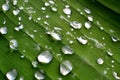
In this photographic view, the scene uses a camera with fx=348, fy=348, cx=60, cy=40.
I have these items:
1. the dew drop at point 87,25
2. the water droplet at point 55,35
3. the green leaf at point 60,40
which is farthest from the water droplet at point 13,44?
the dew drop at point 87,25

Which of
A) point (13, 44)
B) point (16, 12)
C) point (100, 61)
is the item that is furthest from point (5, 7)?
point (100, 61)

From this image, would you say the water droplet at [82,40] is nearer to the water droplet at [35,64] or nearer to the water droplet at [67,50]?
the water droplet at [67,50]

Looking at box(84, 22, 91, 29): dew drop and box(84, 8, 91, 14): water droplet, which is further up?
box(84, 8, 91, 14): water droplet

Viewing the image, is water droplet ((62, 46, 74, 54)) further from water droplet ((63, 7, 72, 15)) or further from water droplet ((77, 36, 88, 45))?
water droplet ((63, 7, 72, 15))

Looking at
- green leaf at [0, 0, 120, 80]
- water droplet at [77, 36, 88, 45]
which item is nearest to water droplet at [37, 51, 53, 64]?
green leaf at [0, 0, 120, 80]

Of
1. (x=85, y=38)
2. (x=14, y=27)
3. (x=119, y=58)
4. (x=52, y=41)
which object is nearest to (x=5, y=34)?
(x=14, y=27)

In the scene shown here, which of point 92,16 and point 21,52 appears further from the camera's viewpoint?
point 92,16

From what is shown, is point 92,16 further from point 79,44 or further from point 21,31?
point 21,31
